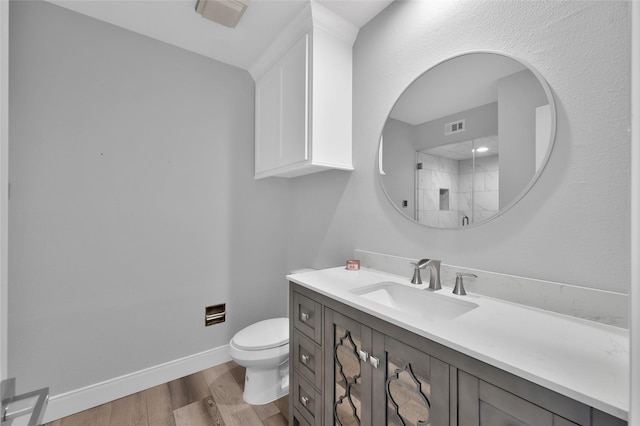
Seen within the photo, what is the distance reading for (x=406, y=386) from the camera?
97cm

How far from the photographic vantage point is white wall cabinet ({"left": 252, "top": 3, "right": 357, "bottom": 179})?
1.73 m

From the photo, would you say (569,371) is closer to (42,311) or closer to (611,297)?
(611,297)

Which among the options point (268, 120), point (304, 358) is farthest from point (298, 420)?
point (268, 120)

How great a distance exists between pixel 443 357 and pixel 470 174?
34.1 inches

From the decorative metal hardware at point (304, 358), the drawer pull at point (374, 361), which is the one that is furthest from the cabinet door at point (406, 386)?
the decorative metal hardware at point (304, 358)

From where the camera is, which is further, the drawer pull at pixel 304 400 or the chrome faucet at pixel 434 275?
the drawer pull at pixel 304 400

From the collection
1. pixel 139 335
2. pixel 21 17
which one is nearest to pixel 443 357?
pixel 139 335

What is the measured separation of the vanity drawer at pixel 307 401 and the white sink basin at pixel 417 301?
1.80 feet

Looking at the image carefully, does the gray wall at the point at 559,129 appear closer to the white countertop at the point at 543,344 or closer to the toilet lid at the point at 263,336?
the white countertop at the point at 543,344

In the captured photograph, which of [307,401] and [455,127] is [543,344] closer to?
[455,127]

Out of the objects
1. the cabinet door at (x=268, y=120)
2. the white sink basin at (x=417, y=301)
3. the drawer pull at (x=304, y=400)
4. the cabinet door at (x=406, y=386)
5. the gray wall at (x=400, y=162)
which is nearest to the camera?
the cabinet door at (x=406, y=386)

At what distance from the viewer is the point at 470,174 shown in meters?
1.33

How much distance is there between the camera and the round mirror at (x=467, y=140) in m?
1.13

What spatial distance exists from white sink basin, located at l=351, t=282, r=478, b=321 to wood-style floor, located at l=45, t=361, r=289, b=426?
99 cm
